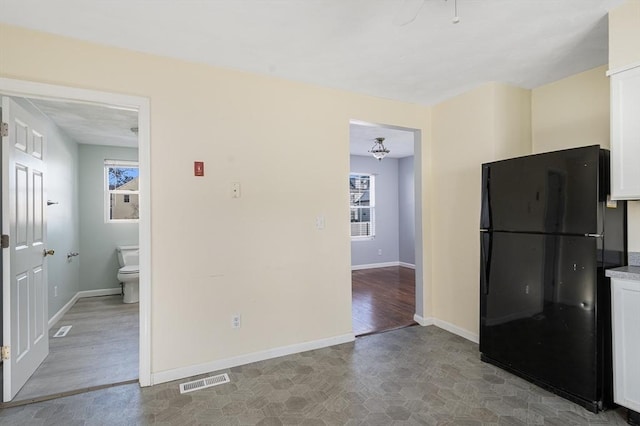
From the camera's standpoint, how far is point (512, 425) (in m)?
1.97

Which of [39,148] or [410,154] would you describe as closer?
[39,148]

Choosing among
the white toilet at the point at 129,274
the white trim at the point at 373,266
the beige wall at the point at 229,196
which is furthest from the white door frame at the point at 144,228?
the white trim at the point at 373,266

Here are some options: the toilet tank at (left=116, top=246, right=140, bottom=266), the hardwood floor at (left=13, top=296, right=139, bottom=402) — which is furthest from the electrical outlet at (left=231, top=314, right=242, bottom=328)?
the toilet tank at (left=116, top=246, right=140, bottom=266)

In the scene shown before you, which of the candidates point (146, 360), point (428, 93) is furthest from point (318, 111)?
point (146, 360)

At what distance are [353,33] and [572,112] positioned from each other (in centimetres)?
221

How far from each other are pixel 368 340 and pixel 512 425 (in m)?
1.48

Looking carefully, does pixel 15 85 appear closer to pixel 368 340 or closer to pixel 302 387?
pixel 302 387

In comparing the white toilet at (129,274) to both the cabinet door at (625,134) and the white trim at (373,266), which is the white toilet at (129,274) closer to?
the white trim at (373,266)

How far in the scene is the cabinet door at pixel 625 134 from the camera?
6.45 feet

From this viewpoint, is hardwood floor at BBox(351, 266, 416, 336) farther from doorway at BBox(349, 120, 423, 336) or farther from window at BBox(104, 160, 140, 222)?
window at BBox(104, 160, 140, 222)

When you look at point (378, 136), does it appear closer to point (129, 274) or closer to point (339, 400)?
point (339, 400)

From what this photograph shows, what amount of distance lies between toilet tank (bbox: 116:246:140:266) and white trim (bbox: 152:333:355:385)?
3109mm

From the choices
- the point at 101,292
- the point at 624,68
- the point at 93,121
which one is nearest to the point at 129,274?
the point at 101,292

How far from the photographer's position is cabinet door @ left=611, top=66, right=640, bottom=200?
77.4 inches
